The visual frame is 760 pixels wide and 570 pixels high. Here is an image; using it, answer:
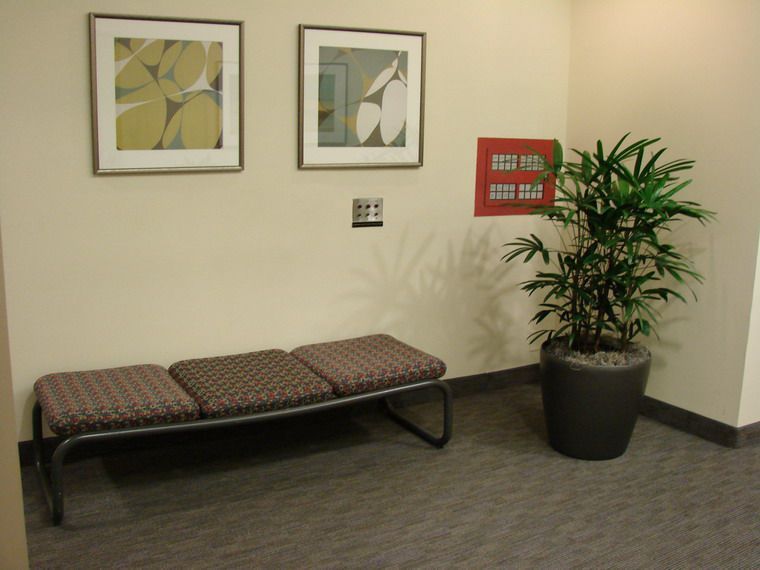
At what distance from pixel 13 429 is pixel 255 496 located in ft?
6.46

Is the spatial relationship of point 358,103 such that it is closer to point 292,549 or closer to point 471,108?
point 471,108

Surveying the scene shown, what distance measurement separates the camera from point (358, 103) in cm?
324

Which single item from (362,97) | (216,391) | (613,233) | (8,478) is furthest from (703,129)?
(8,478)

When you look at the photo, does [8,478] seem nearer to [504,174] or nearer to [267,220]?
[267,220]

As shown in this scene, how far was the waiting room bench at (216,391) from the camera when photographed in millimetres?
2465

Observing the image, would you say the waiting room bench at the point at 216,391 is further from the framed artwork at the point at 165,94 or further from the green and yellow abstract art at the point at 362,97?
the green and yellow abstract art at the point at 362,97

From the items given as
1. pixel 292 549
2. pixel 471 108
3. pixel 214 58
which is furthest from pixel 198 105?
pixel 292 549

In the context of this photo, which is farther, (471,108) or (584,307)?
(471,108)

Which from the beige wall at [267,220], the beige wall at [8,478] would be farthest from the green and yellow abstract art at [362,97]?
the beige wall at [8,478]

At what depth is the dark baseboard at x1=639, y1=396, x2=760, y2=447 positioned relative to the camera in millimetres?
3211

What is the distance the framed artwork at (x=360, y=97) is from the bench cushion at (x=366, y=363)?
764 millimetres

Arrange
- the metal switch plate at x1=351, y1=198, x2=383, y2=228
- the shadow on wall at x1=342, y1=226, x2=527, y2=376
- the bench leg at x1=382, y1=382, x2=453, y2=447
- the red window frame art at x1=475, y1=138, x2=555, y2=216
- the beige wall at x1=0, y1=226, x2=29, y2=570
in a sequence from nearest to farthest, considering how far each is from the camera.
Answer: the beige wall at x1=0, y1=226, x2=29, y2=570
the bench leg at x1=382, y1=382, x2=453, y2=447
the metal switch plate at x1=351, y1=198, x2=383, y2=228
the shadow on wall at x1=342, y1=226, x2=527, y2=376
the red window frame art at x1=475, y1=138, x2=555, y2=216

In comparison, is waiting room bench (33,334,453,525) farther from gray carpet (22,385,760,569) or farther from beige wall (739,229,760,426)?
beige wall (739,229,760,426)

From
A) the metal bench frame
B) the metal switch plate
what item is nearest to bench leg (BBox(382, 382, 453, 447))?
the metal bench frame
